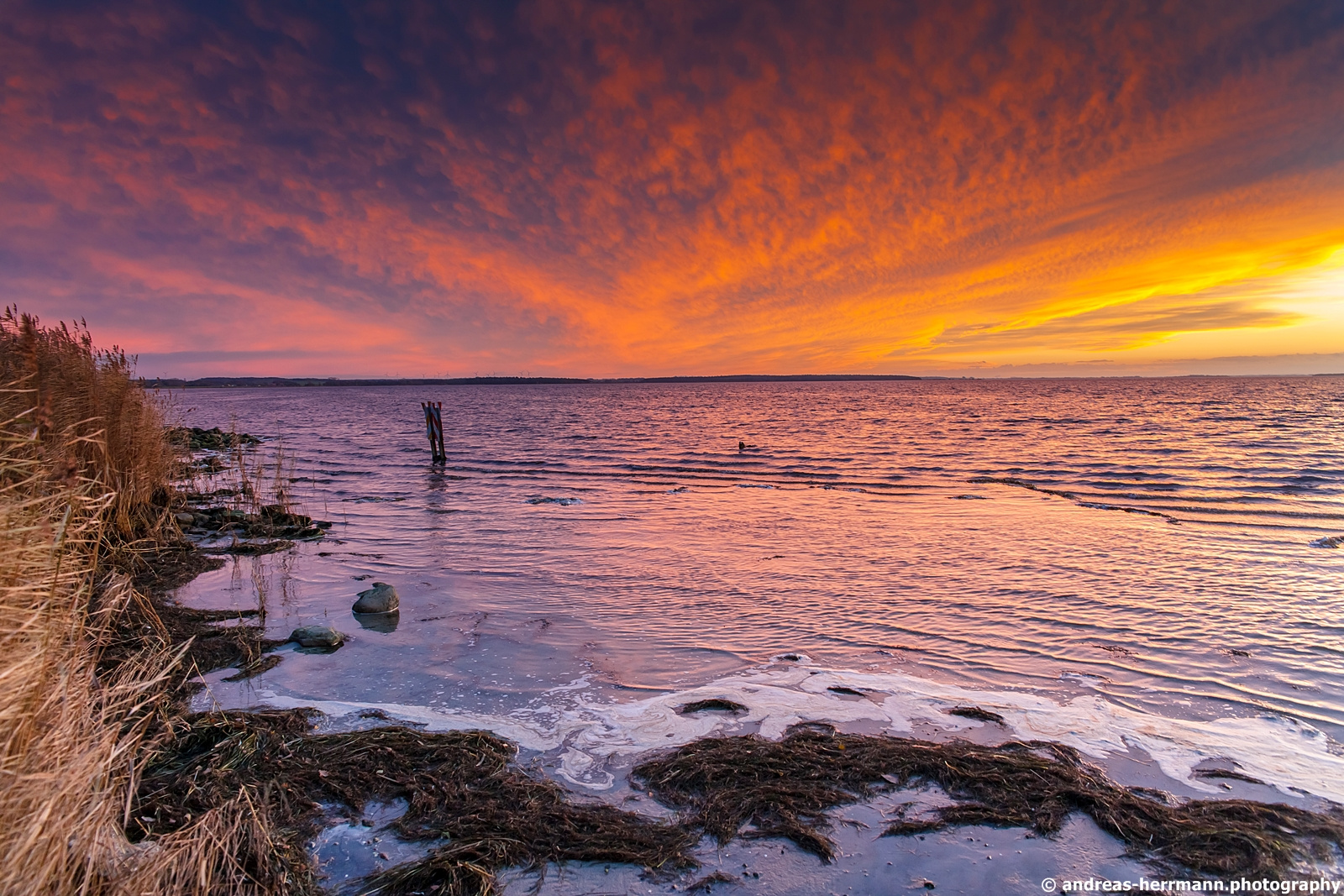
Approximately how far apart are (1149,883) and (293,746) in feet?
20.0

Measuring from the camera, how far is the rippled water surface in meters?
6.18

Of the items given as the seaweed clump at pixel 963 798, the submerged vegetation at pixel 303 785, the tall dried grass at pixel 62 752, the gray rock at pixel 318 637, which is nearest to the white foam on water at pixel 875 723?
the submerged vegetation at pixel 303 785

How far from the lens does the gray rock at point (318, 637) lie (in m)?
7.49

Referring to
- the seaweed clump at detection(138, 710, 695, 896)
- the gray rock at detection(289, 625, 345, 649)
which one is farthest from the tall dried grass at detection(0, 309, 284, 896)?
the gray rock at detection(289, 625, 345, 649)

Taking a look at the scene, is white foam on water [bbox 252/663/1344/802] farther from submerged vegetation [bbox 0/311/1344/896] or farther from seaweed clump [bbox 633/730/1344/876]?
seaweed clump [bbox 633/730/1344/876]

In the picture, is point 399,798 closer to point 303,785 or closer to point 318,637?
point 303,785

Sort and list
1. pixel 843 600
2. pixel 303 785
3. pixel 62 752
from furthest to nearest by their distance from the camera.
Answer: pixel 843 600 < pixel 303 785 < pixel 62 752

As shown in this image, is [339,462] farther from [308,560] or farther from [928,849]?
[928,849]

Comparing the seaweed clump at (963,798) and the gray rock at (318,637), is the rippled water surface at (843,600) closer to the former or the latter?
the gray rock at (318,637)

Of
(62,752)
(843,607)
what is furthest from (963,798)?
(62,752)

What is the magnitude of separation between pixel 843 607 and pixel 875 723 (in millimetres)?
3480

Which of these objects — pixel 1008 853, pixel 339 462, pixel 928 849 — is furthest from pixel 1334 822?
pixel 339 462

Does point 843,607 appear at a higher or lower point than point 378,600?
lower

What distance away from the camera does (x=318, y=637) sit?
297 inches
